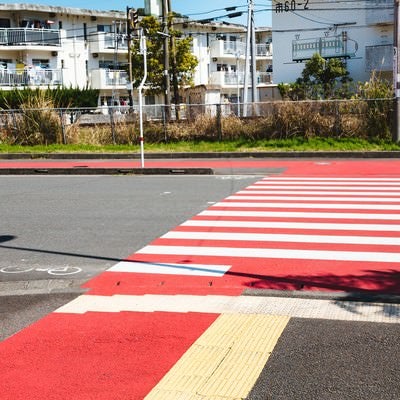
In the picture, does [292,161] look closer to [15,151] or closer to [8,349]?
[15,151]

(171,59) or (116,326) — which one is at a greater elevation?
(171,59)

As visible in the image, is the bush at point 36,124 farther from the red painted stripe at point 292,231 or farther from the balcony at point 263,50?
the balcony at point 263,50

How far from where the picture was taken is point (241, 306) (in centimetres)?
625

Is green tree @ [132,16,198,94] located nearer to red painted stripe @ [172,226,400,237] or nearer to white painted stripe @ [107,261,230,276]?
red painted stripe @ [172,226,400,237]

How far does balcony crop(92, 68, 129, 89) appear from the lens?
53000mm

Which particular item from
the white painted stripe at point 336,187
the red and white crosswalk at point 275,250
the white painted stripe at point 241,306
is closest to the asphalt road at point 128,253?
the white painted stripe at point 241,306

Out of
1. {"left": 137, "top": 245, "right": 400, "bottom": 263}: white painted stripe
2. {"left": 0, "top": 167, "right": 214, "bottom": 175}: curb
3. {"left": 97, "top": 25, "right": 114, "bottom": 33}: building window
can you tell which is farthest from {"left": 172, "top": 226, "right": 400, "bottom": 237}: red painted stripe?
{"left": 97, "top": 25, "right": 114, "bottom": 33}: building window

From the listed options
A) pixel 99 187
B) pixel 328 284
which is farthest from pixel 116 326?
pixel 99 187

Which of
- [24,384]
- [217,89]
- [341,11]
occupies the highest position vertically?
[341,11]

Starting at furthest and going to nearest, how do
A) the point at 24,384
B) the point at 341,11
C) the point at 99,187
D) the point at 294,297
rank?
1. the point at 341,11
2. the point at 99,187
3. the point at 294,297
4. the point at 24,384

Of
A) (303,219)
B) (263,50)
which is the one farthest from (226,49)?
(303,219)

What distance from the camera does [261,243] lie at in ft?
29.5

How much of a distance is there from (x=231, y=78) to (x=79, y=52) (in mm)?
15223

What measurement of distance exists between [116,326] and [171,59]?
38096 mm
